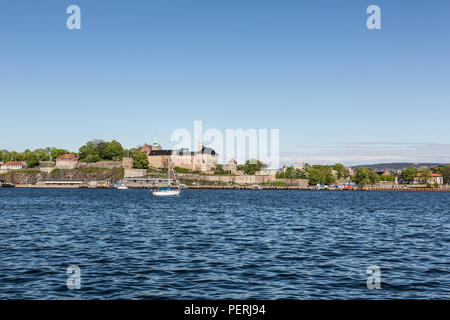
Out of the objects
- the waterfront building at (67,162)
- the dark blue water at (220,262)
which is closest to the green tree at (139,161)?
the waterfront building at (67,162)

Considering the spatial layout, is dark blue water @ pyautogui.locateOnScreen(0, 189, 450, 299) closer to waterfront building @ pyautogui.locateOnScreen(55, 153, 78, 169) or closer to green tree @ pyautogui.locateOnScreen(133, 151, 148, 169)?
green tree @ pyautogui.locateOnScreen(133, 151, 148, 169)

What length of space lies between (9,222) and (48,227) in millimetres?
6359

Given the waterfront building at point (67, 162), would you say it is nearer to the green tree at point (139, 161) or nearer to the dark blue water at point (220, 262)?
the green tree at point (139, 161)

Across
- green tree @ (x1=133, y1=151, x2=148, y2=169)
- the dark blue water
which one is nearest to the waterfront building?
green tree @ (x1=133, y1=151, x2=148, y2=169)

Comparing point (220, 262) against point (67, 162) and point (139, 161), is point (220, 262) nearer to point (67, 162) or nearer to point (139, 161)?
point (139, 161)

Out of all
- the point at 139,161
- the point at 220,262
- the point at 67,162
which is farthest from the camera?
the point at 67,162

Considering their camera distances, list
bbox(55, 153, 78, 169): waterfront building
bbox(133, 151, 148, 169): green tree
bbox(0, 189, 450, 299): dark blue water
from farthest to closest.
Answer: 1. bbox(55, 153, 78, 169): waterfront building
2. bbox(133, 151, 148, 169): green tree
3. bbox(0, 189, 450, 299): dark blue water

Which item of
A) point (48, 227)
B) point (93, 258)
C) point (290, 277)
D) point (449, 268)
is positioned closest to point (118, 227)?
point (48, 227)

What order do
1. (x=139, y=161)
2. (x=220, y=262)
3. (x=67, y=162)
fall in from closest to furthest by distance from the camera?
(x=220, y=262), (x=139, y=161), (x=67, y=162)

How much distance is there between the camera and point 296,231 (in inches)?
1257

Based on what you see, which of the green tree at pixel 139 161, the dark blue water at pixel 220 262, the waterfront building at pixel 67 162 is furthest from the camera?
the waterfront building at pixel 67 162

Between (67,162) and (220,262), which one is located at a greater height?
(67,162)

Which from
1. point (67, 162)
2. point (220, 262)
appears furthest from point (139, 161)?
point (220, 262)
